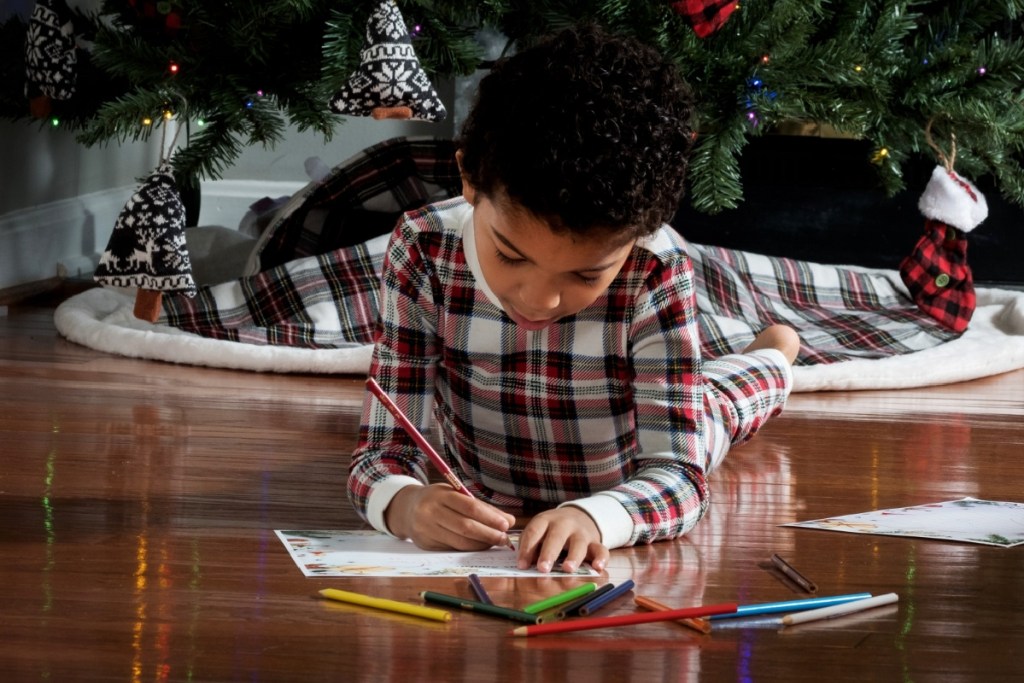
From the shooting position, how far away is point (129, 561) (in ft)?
3.51

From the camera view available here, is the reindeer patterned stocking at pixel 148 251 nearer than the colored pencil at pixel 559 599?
No

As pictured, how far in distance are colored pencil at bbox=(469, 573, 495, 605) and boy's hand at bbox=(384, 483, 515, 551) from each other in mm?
63

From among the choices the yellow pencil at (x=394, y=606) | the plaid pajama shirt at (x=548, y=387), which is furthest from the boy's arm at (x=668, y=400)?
the yellow pencil at (x=394, y=606)

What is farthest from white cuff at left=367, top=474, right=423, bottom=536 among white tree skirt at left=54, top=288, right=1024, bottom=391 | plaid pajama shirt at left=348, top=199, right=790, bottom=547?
white tree skirt at left=54, top=288, right=1024, bottom=391

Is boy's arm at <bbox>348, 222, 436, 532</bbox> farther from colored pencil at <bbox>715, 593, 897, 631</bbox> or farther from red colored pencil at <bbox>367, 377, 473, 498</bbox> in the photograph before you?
colored pencil at <bbox>715, 593, 897, 631</bbox>

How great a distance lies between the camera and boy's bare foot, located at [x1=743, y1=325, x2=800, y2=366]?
5.43 ft

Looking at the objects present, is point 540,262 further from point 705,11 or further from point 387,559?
point 705,11

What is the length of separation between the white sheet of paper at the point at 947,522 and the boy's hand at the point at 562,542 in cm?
29

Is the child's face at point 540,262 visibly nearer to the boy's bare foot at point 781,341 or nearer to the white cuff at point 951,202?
the boy's bare foot at point 781,341

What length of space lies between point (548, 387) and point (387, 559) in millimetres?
237

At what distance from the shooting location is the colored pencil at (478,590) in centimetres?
98

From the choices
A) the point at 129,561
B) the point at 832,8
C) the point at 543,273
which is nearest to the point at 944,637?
the point at 543,273

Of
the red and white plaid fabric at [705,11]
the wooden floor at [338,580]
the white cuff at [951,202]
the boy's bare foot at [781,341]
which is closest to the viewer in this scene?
the wooden floor at [338,580]

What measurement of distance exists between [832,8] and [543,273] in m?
1.31
